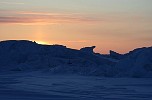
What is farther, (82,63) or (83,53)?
(83,53)

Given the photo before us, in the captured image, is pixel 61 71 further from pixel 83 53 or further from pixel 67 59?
pixel 83 53

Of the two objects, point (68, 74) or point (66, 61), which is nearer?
point (68, 74)

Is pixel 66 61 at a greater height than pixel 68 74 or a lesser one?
greater

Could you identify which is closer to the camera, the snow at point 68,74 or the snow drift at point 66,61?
the snow at point 68,74

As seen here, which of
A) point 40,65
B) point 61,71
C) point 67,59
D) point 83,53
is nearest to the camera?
point 61,71

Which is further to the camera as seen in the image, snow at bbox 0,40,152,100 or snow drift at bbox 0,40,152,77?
snow drift at bbox 0,40,152,77

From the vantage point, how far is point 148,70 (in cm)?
2259

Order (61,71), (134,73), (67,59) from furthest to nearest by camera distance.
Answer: (67,59) → (61,71) → (134,73)

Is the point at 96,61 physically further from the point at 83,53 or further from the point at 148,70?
the point at 148,70

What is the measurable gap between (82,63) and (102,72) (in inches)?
374

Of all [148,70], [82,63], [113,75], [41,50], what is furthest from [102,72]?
[41,50]

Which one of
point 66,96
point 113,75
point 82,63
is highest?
point 82,63

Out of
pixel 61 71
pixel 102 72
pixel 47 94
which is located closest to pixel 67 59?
pixel 61 71

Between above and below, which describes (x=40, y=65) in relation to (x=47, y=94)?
above
